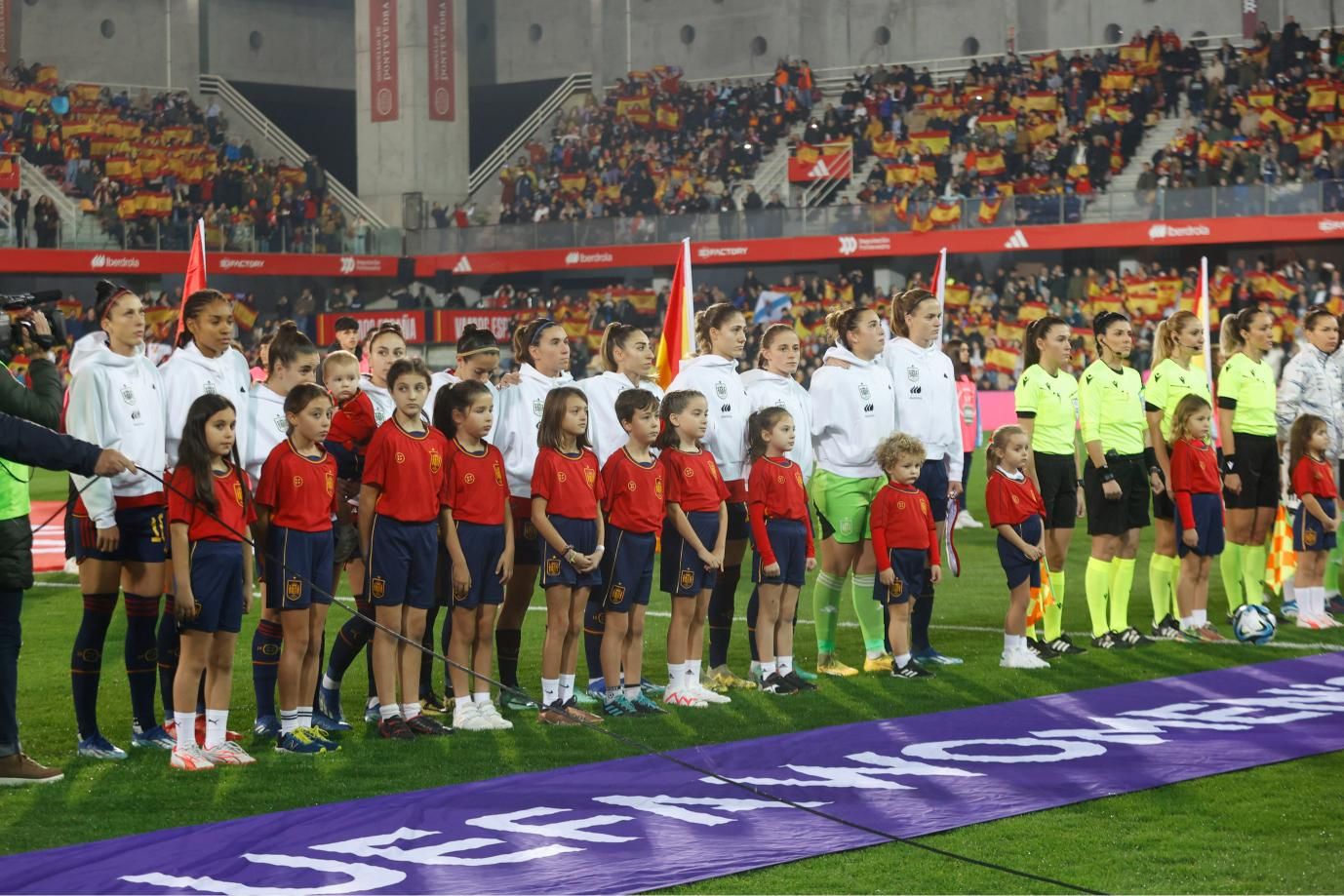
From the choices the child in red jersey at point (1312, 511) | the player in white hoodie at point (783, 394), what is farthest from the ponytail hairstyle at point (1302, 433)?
the player in white hoodie at point (783, 394)

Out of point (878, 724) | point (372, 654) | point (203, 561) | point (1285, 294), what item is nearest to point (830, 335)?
point (878, 724)

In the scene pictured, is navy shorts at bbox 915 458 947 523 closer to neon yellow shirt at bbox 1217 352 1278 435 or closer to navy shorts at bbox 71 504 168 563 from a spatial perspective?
neon yellow shirt at bbox 1217 352 1278 435

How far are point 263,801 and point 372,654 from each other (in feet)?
4.75

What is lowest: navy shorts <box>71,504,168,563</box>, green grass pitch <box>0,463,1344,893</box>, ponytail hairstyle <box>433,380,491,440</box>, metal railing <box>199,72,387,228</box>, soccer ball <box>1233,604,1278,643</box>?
green grass pitch <box>0,463,1344,893</box>

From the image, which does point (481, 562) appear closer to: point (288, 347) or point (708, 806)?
point (288, 347)

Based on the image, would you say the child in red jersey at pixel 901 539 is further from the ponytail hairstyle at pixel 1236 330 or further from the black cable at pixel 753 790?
the ponytail hairstyle at pixel 1236 330

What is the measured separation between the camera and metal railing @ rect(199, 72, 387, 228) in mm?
44906

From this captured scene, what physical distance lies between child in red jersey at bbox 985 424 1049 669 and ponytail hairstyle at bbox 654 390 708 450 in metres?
2.01

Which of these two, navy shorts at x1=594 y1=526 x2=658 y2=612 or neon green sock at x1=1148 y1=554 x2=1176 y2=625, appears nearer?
navy shorts at x1=594 y1=526 x2=658 y2=612

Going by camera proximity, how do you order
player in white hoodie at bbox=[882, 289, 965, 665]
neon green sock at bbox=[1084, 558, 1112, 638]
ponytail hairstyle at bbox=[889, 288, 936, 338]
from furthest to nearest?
neon green sock at bbox=[1084, 558, 1112, 638]
ponytail hairstyle at bbox=[889, 288, 936, 338]
player in white hoodie at bbox=[882, 289, 965, 665]

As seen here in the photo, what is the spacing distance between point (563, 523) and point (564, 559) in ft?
0.57

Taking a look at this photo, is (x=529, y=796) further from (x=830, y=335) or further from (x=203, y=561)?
(x=830, y=335)

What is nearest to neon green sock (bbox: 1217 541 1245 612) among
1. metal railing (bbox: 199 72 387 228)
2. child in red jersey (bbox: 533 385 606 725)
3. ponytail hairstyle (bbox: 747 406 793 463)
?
ponytail hairstyle (bbox: 747 406 793 463)

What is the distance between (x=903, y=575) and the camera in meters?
9.54
